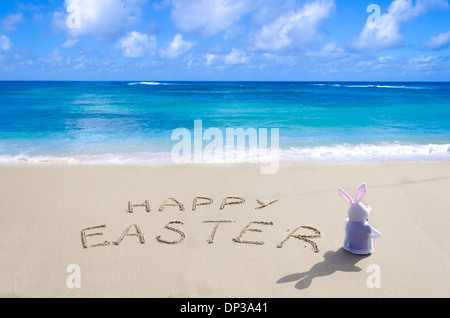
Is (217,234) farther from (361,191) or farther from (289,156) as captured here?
(289,156)

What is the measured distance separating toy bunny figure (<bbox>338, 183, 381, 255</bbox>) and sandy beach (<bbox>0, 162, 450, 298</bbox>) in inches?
3.7

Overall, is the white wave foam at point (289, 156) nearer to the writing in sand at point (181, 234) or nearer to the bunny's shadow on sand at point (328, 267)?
the writing in sand at point (181, 234)

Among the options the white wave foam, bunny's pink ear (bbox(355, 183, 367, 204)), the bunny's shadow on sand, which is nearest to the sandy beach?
the bunny's shadow on sand

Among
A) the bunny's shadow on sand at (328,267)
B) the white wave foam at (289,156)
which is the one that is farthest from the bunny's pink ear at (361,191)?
the white wave foam at (289,156)

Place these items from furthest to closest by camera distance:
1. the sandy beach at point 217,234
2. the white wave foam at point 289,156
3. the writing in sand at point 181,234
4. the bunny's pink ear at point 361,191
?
the white wave foam at point 289,156 → the writing in sand at point 181,234 → the bunny's pink ear at point 361,191 → the sandy beach at point 217,234

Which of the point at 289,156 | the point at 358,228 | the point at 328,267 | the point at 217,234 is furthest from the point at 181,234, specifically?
the point at 289,156

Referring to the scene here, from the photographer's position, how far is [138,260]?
134 inches

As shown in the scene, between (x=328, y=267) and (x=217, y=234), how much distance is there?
131 cm

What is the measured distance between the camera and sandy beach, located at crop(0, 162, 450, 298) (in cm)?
305

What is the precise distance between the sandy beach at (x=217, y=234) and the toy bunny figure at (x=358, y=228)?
0.09m

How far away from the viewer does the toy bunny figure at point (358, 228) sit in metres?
3.29

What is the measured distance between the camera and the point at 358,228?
3.38 metres
